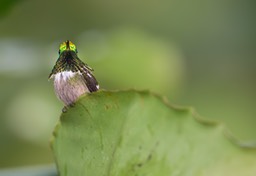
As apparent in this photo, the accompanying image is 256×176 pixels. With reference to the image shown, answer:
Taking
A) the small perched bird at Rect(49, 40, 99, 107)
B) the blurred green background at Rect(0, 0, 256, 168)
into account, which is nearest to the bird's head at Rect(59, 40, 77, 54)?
the small perched bird at Rect(49, 40, 99, 107)

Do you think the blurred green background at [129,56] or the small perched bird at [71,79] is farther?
the blurred green background at [129,56]

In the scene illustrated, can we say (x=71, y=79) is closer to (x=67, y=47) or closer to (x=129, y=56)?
(x=67, y=47)

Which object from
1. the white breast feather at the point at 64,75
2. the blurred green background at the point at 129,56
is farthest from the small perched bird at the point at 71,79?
the blurred green background at the point at 129,56

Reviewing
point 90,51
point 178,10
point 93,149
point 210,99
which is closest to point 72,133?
point 93,149

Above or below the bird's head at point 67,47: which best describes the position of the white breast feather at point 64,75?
below

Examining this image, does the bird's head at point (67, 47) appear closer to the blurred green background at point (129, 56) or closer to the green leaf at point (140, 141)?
the green leaf at point (140, 141)

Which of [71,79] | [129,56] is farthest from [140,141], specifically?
[129,56]
